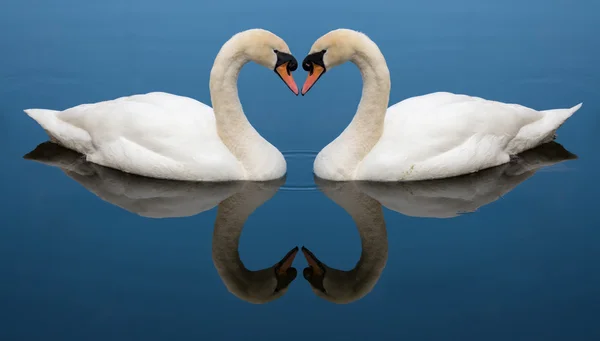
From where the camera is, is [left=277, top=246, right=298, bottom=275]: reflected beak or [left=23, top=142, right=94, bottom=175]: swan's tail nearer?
[left=277, top=246, right=298, bottom=275]: reflected beak

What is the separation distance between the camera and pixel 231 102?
1556cm

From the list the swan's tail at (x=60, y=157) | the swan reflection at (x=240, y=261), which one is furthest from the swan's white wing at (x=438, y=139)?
the swan's tail at (x=60, y=157)

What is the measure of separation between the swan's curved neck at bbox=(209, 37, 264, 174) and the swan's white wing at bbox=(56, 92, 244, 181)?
134 millimetres

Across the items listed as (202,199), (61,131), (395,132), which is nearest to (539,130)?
(395,132)

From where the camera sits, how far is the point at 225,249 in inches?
555

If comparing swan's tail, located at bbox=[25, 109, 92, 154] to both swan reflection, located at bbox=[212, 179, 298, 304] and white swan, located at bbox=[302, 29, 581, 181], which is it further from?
white swan, located at bbox=[302, 29, 581, 181]

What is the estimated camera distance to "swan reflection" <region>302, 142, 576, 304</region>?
13500mm

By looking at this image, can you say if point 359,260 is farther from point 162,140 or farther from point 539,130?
point 539,130

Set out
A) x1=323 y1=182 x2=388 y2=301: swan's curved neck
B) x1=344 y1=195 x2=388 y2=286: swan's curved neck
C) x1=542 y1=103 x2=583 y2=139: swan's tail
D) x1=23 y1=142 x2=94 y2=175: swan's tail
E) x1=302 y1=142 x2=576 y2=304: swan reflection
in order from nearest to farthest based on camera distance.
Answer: x1=323 y1=182 x2=388 y2=301: swan's curved neck < x1=344 y1=195 x2=388 y2=286: swan's curved neck < x1=302 y1=142 x2=576 y2=304: swan reflection < x1=23 y1=142 x2=94 y2=175: swan's tail < x1=542 y1=103 x2=583 y2=139: swan's tail

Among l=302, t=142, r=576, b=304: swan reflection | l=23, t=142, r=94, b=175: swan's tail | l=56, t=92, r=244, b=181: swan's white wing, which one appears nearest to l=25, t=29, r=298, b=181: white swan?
l=56, t=92, r=244, b=181: swan's white wing

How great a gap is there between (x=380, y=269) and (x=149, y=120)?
3712mm

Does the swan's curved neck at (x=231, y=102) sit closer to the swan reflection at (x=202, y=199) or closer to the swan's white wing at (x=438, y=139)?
the swan reflection at (x=202, y=199)

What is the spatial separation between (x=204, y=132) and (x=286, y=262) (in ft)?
8.88

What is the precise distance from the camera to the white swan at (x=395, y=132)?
15289 mm
